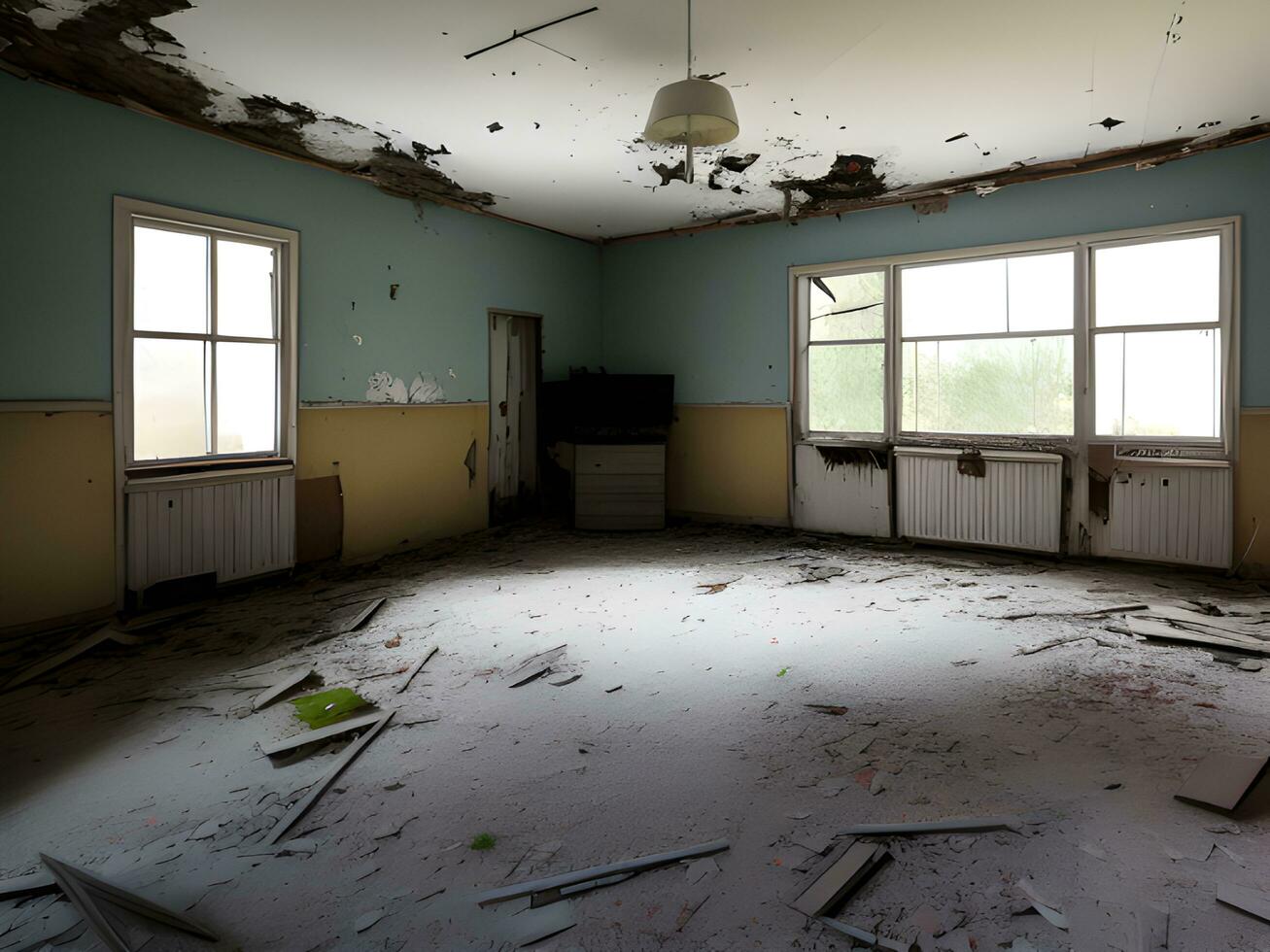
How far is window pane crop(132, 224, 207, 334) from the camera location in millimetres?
4273

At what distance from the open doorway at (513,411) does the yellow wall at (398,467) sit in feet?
0.79

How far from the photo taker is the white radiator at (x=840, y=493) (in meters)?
6.41

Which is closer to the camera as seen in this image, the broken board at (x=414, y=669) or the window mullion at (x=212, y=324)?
the broken board at (x=414, y=669)

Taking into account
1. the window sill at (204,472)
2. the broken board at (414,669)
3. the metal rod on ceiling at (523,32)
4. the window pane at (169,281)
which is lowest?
the broken board at (414,669)

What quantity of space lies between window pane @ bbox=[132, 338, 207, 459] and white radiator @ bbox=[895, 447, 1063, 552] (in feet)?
16.8

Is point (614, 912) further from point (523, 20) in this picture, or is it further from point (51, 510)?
point (51, 510)

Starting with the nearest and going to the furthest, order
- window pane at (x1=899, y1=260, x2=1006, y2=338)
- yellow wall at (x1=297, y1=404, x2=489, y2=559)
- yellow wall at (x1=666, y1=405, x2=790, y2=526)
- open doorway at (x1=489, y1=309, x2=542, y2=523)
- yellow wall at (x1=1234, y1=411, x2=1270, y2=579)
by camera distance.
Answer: yellow wall at (x1=1234, y1=411, x2=1270, y2=579) < yellow wall at (x1=297, y1=404, x2=489, y2=559) < window pane at (x1=899, y1=260, x2=1006, y2=338) < open doorway at (x1=489, y1=309, x2=542, y2=523) < yellow wall at (x1=666, y1=405, x2=790, y2=526)

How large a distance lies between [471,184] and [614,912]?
209 inches

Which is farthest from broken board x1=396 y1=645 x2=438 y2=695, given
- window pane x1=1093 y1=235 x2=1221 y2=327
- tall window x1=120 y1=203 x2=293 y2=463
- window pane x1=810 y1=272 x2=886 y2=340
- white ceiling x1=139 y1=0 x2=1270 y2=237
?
window pane x1=1093 y1=235 x2=1221 y2=327

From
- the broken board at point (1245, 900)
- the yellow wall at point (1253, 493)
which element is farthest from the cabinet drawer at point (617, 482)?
the broken board at point (1245, 900)

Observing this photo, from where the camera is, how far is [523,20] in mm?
3318

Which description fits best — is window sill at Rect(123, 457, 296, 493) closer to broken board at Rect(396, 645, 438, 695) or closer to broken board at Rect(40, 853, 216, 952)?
broken board at Rect(396, 645, 438, 695)

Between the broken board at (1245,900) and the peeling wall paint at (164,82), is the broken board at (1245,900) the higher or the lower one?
the lower one

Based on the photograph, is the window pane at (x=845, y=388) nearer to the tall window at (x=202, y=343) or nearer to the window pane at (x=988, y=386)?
the window pane at (x=988, y=386)
